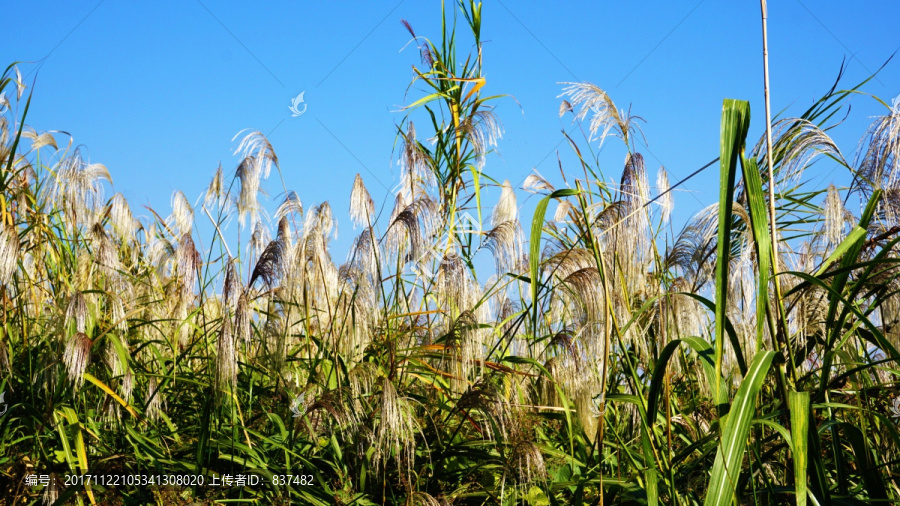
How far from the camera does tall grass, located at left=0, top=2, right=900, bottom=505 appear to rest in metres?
1.57

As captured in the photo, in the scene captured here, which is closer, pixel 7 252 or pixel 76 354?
pixel 76 354

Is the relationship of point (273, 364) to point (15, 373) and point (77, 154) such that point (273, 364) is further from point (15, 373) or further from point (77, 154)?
point (77, 154)

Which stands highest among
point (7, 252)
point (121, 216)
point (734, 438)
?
point (121, 216)

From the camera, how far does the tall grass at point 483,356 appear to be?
1.57 meters

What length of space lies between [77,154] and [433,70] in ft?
5.71

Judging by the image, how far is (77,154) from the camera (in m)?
3.23

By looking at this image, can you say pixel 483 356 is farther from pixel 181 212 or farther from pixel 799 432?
pixel 181 212

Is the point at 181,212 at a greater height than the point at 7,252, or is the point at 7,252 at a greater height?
the point at 181,212

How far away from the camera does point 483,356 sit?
2.51 m

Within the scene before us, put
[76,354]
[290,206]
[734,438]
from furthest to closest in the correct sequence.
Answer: [290,206] < [76,354] < [734,438]

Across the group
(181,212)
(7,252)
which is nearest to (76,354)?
(7,252)

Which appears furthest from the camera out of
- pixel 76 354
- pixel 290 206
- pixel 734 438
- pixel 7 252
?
pixel 290 206

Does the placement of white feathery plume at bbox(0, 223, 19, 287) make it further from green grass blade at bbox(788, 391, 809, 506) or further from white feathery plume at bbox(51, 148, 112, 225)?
green grass blade at bbox(788, 391, 809, 506)

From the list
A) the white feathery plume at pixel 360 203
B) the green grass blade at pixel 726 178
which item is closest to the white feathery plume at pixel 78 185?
the white feathery plume at pixel 360 203
